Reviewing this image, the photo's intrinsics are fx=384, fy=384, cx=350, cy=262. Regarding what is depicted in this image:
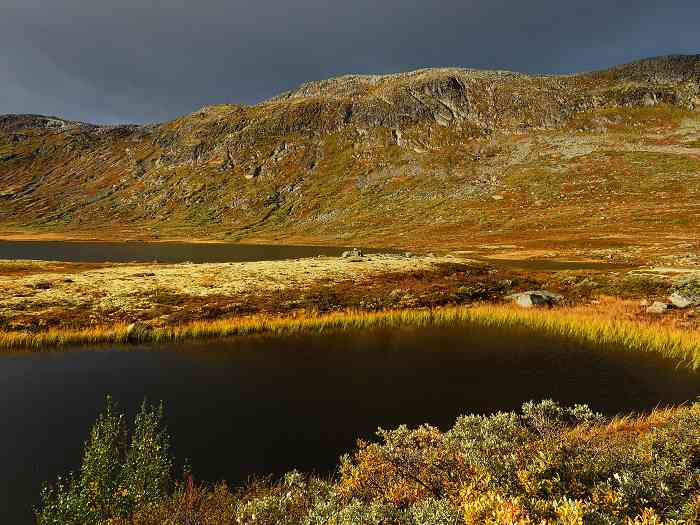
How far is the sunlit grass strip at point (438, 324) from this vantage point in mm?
29125

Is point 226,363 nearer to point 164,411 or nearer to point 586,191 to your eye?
point 164,411

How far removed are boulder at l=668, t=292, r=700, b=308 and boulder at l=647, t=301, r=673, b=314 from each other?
2.66 ft

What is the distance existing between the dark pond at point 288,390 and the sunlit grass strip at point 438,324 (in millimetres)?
2224

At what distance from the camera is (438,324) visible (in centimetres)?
3722

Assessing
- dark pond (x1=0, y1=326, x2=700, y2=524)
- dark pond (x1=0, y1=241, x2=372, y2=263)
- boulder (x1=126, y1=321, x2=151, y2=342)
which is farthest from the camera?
dark pond (x1=0, y1=241, x2=372, y2=263)

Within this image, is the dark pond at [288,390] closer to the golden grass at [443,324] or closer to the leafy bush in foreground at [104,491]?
the golden grass at [443,324]

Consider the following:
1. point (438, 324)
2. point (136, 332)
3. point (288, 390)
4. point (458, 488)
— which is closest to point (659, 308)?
point (438, 324)

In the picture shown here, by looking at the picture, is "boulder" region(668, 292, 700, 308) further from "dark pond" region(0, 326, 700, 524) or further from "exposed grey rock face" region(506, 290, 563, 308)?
"dark pond" region(0, 326, 700, 524)

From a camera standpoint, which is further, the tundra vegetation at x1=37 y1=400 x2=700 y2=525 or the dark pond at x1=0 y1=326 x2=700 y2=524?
the dark pond at x1=0 y1=326 x2=700 y2=524

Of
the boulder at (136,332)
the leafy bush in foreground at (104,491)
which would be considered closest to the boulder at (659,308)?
the leafy bush in foreground at (104,491)

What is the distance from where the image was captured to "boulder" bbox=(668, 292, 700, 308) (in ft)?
121

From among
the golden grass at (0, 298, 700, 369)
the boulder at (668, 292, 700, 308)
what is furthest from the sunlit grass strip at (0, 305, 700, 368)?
the boulder at (668, 292, 700, 308)

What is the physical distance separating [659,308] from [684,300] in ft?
12.3

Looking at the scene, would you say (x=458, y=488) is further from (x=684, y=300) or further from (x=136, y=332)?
(x=684, y=300)
